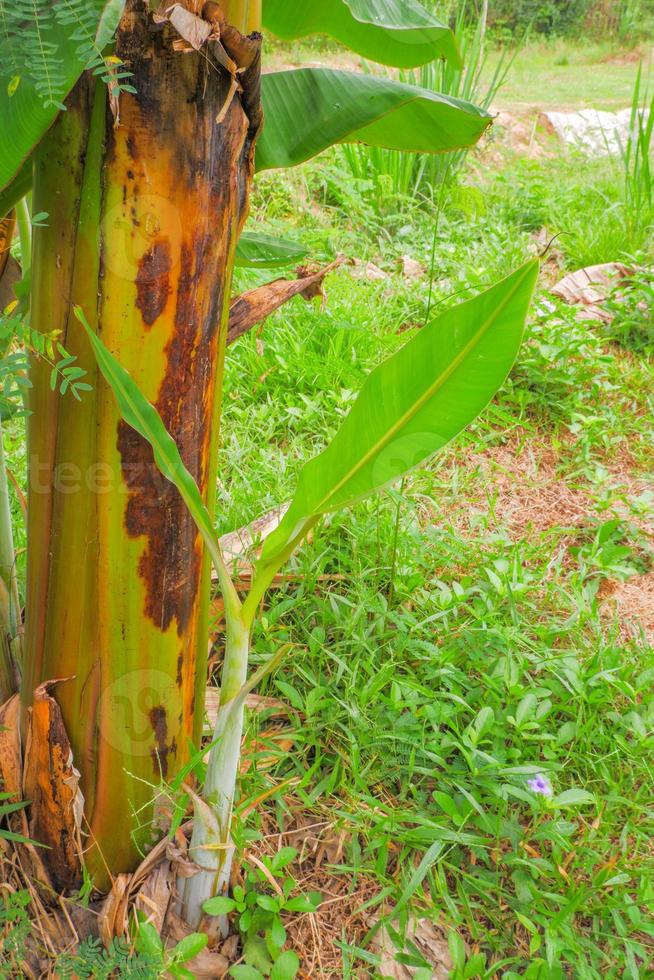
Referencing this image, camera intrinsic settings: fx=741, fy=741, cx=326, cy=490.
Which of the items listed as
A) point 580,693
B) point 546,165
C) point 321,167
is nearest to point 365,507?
point 580,693

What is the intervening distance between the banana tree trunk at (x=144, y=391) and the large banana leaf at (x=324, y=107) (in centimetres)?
13

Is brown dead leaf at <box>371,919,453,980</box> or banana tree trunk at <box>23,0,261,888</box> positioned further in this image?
brown dead leaf at <box>371,919,453,980</box>

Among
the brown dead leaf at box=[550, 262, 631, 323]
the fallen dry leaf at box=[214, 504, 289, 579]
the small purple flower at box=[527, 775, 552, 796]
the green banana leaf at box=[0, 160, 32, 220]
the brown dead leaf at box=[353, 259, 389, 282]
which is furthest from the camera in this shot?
the brown dead leaf at box=[353, 259, 389, 282]

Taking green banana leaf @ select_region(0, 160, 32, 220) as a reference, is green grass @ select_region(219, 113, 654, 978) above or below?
below

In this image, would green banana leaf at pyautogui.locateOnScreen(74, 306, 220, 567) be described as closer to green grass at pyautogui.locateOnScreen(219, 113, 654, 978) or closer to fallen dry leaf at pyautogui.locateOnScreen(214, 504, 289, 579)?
green grass at pyautogui.locateOnScreen(219, 113, 654, 978)

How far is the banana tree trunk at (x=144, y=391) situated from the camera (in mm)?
691

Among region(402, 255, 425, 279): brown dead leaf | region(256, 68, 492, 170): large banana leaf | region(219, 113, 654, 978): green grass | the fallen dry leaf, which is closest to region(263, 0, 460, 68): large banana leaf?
region(256, 68, 492, 170): large banana leaf

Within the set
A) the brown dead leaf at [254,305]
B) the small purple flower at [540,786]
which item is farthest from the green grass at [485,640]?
the brown dead leaf at [254,305]

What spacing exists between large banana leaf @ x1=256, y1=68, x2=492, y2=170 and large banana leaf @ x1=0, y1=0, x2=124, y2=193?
28 cm

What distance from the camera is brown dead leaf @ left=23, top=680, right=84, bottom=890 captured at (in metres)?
0.86

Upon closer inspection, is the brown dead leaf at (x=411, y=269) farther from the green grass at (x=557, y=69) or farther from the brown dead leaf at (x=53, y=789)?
the green grass at (x=557, y=69)

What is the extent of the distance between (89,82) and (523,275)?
0.44 m

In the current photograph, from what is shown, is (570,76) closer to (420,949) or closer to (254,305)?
(254,305)

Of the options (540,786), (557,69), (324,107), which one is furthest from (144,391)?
(557,69)
